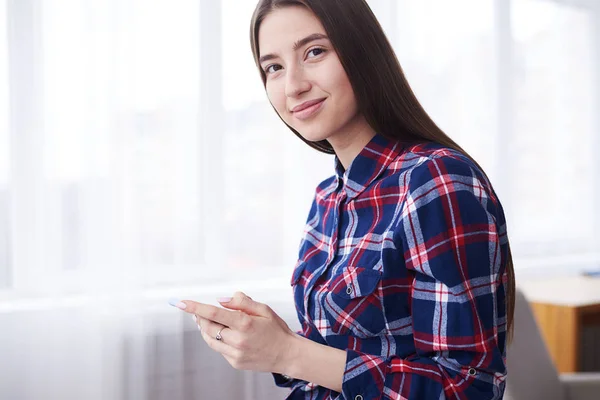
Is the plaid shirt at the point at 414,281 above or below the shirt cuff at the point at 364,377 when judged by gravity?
above

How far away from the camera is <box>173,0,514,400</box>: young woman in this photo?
85cm

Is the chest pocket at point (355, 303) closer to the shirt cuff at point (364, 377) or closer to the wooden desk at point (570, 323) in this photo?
the shirt cuff at point (364, 377)

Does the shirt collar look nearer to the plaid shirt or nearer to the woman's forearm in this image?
the plaid shirt

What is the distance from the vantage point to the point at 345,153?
1128 mm

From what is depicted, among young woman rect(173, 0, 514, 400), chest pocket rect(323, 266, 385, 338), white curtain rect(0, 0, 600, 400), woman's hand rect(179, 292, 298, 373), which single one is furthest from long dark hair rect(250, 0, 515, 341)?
white curtain rect(0, 0, 600, 400)

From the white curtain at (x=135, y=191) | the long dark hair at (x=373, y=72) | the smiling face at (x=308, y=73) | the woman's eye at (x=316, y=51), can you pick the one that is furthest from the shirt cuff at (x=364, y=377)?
the white curtain at (x=135, y=191)

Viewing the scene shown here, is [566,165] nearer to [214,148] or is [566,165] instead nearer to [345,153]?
[214,148]

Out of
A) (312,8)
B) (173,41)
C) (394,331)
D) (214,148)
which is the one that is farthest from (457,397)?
(173,41)

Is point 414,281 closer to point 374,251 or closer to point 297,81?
point 374,251

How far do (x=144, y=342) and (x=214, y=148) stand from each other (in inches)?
24.8

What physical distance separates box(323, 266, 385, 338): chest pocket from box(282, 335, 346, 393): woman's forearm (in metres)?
0.04

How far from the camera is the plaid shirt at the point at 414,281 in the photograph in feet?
2.75

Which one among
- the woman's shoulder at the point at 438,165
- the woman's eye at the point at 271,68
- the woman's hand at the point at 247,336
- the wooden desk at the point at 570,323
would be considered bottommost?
the wooden desk at the point at 570,323

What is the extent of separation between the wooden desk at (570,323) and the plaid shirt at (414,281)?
1341mm
